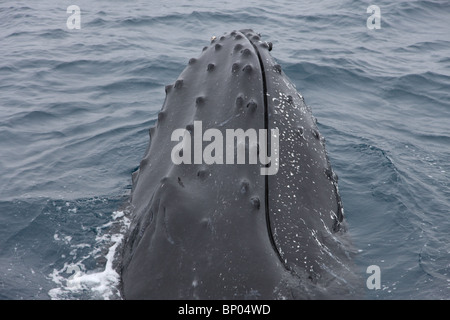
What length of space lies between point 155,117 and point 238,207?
9.41 meters

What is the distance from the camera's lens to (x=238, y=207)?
16.8 ft

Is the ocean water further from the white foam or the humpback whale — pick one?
the humpback whale

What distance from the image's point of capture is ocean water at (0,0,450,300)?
7.79m

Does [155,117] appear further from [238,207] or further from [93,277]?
[238,207]

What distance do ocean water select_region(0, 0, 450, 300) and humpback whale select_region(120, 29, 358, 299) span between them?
25.8 inches

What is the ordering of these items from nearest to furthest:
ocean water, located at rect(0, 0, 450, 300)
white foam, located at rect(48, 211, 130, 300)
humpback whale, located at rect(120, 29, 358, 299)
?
1. humpback whale, located at rect(120, 29, 358, 299)
2. white foam, located at rect(48, 211, 130, 300)
3. ocean water, located at rect(0, 0, 450, 300)

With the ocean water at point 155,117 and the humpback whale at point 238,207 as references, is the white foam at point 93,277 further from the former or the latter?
the humpback whale at point 238,207

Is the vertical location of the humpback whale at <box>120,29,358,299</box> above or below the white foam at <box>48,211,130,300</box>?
above

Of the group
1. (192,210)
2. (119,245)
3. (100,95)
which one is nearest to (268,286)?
(192,210)

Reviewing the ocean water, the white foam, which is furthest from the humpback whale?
the ocean water

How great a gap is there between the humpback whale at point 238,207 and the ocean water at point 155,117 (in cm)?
66

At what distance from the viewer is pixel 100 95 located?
16.3 m

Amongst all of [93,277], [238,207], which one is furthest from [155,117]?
[238,207]
